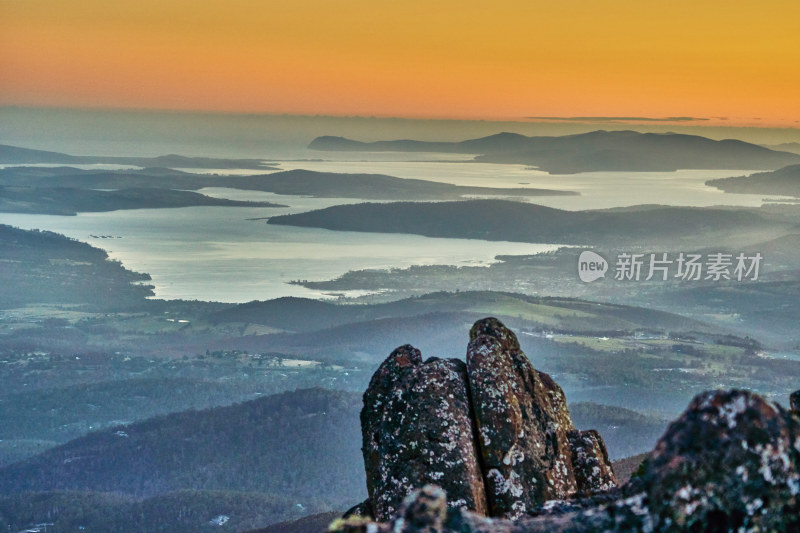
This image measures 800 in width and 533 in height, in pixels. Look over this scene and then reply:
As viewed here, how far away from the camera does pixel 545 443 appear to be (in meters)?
15.8

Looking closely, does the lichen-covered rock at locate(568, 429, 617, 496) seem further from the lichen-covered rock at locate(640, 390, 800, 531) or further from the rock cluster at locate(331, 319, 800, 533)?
the lichen-covered rock at locate(640, 390, 800, 531)

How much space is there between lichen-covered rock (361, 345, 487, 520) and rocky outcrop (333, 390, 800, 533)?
8170 mm

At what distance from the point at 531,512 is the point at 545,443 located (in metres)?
8.69

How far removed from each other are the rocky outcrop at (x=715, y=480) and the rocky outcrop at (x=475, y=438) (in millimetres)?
7995

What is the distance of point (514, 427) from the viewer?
50.0 ft

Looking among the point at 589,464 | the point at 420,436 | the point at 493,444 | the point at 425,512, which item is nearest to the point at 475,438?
the point at 493,444

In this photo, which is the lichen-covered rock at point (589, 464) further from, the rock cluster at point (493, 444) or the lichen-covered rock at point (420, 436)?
the lichen-covered rock at point (420, 436)

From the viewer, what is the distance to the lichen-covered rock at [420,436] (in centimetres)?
1441

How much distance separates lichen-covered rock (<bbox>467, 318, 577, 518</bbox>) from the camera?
48.0ft

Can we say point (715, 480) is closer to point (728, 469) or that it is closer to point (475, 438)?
point (728, 469)

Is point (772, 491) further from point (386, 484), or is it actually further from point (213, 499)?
point (213, 499)

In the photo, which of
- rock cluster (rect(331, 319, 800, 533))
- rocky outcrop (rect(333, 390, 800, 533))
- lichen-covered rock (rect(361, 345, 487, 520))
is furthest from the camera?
lichen-covered rock (rect(361, 345, 487, 520))

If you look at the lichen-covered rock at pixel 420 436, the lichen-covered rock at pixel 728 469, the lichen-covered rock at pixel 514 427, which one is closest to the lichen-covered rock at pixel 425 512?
the lichen-covered rock at pixel 728 469

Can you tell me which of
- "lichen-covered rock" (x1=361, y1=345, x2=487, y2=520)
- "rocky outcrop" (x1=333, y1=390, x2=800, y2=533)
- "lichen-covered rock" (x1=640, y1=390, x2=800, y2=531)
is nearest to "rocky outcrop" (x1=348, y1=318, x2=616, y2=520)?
"lichen-covered rock" (x1=361, y1=345, x2=487, y2=520)
